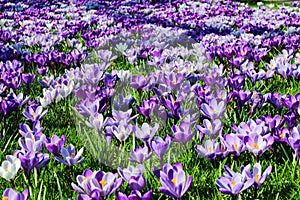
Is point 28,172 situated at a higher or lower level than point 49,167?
higher

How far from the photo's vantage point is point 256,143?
7.07 ft

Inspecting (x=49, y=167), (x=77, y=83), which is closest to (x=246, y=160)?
(x=49, y=167)

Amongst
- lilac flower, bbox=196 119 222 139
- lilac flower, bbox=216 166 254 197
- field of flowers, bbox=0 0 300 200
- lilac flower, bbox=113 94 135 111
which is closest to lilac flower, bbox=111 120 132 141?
field of flowers, bbox=0 0 300 200

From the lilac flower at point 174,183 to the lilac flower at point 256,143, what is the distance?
0.52m

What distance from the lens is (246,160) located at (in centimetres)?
240

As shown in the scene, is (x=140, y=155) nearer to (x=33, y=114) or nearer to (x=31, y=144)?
(x=31, y=144)

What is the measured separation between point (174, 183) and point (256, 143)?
586 millimetres

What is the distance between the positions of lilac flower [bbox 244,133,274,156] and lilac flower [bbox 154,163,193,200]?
20.4 inches

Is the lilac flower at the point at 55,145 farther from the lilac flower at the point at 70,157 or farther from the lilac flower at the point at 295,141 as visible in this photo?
the lilac flower at the point at 295,141

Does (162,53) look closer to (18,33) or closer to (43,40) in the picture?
(43,40)

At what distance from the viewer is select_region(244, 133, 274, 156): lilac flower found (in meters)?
2.12

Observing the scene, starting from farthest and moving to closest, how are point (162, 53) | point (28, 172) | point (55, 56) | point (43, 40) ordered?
point (43, 40)
point (162, 53)
point (55, 56)
point (28, 172)

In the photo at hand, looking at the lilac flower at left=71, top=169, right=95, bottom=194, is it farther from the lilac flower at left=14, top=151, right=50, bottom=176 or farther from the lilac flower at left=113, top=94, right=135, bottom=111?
the lilac flower at left=113, top=94, right=135, bottom=111

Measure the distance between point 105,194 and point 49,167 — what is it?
77 centimetres
